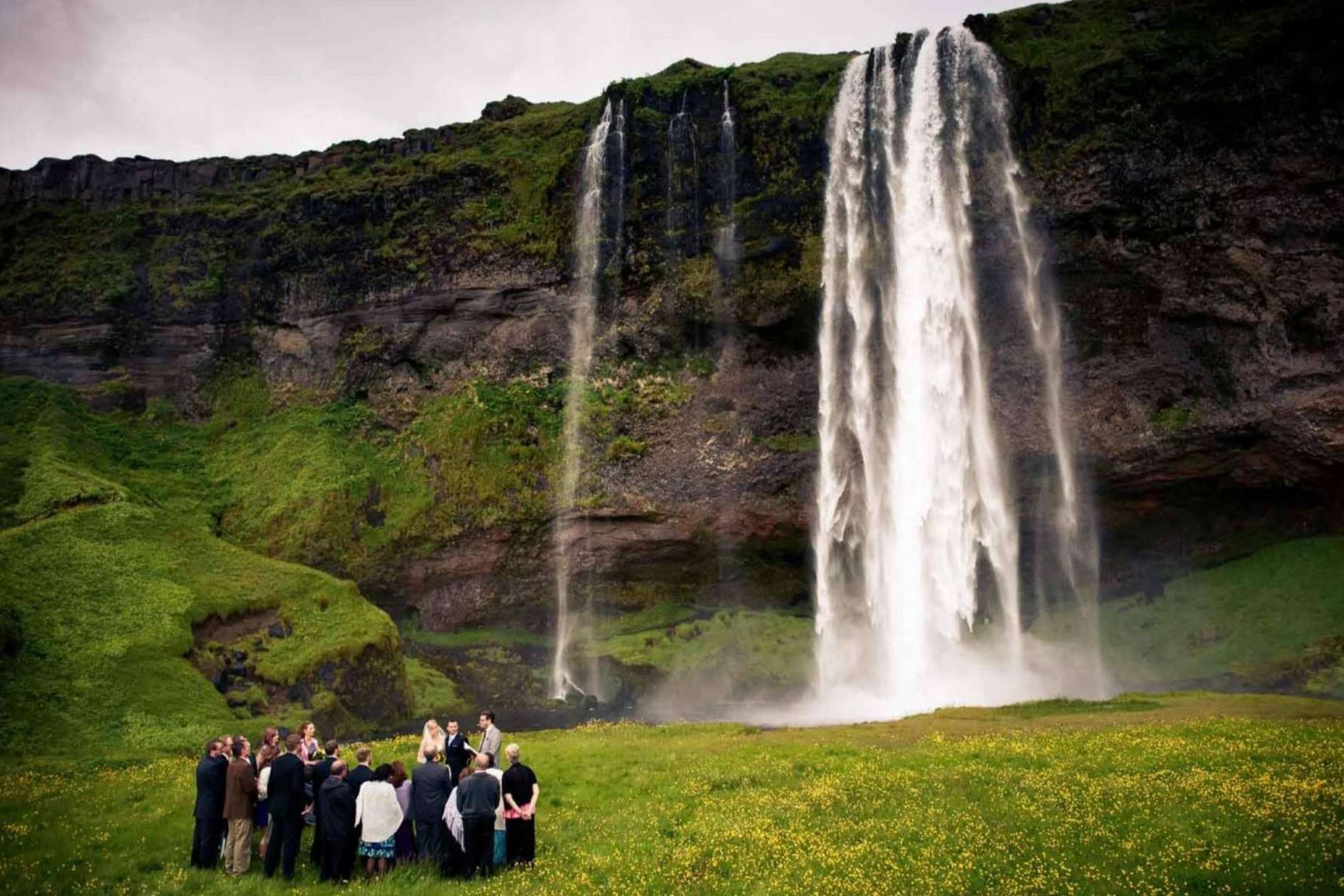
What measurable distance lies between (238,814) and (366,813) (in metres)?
2.05

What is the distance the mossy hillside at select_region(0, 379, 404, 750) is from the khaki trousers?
1724cm

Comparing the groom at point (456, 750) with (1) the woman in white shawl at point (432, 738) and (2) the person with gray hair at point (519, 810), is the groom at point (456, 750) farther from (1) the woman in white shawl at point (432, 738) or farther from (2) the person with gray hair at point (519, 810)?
(2) the person with gray hair at point (519, 810)

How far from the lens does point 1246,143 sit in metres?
40.9

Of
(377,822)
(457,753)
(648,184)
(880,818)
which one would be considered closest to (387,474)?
(648,184)

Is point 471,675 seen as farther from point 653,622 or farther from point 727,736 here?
point 727,736

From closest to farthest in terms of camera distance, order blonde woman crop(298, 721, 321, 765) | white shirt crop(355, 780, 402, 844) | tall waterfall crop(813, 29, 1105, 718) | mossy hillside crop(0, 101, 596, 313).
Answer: white shirt crop(355, 780, 402, 844) < blonde woman crop(298, 721, 321, 765) < tall waterfall crop(813, 29, 1105, 718) < mossy hillside crop(0, 101, 596, 313)

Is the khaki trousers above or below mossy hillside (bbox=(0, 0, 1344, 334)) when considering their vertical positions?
below

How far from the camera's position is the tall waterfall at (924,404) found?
40.7m

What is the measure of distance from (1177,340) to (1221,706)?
22828 millimetres

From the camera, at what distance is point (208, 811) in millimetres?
13117

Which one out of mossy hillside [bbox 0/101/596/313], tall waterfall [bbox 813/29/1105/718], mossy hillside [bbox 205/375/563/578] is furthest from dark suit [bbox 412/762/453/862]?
mossy hillside [bbox 0/101/596/313]

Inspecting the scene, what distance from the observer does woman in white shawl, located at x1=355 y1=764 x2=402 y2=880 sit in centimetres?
1238

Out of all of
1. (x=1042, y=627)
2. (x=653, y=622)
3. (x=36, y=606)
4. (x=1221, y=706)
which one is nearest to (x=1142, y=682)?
(x=1042, y=627)

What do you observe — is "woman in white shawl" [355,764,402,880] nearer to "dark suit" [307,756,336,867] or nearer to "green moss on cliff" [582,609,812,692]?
"dark suit" [307,756,336,867]
